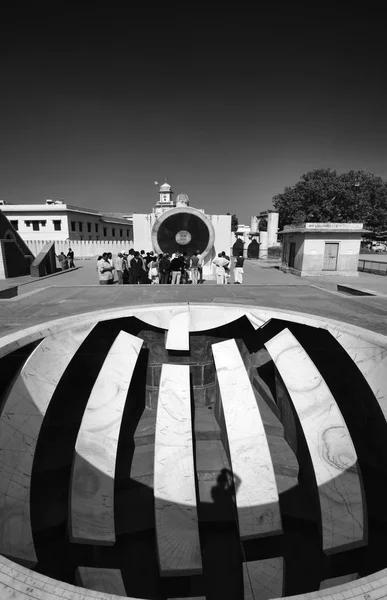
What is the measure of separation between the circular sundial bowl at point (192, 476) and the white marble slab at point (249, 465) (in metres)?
0.02

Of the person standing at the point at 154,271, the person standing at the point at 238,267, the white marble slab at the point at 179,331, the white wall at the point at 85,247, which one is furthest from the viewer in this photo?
the white wall at the point at 85,247

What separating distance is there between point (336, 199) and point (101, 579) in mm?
39266

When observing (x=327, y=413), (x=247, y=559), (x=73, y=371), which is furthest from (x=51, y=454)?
(x=327, y=413)

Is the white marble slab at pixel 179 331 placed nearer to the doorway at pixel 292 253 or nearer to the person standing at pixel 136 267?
the person standing at pixel 136 267

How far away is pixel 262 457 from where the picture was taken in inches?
236

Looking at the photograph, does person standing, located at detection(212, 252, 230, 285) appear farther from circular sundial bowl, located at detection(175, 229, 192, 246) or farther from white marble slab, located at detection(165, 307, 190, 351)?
circular sundial bowl, located at detection(175, 229, 192, 246)

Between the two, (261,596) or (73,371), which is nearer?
(261,596)

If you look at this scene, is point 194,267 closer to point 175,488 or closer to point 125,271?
point 125,271

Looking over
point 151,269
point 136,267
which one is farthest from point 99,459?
point 151,269

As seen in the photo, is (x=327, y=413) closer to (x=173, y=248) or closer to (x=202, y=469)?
(x=202, y=469)

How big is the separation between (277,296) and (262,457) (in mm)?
5118

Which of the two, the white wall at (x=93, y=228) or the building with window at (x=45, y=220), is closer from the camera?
the building with window at (x=45, y=220)

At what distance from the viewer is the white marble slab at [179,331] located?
7238mm

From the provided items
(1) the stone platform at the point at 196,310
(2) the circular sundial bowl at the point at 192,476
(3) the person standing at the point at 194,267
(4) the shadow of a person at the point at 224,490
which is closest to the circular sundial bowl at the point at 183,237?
(3) the person standing at the point at 194,267
